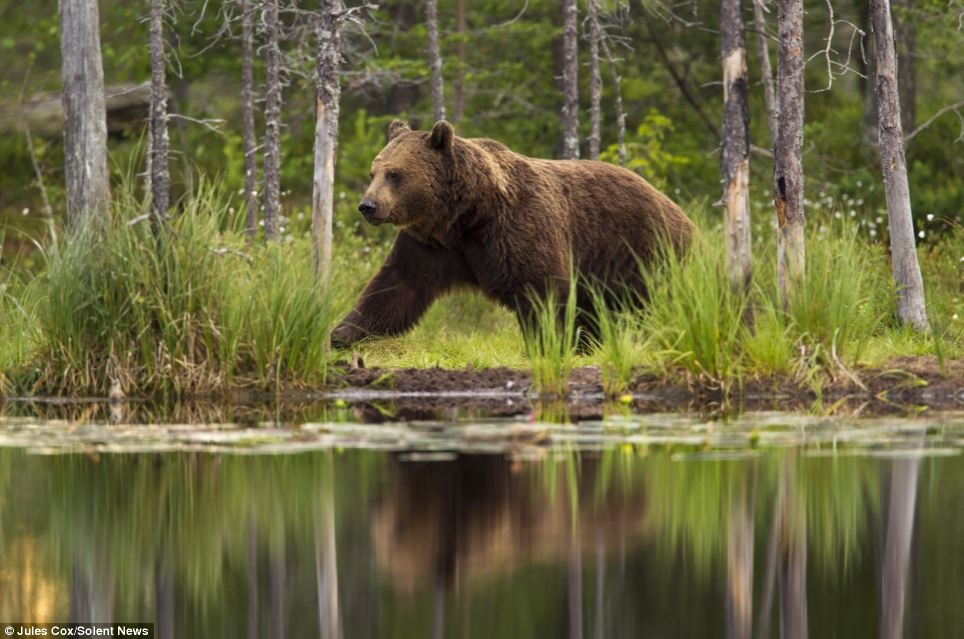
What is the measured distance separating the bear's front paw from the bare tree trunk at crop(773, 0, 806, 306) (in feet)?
Result: 11.9

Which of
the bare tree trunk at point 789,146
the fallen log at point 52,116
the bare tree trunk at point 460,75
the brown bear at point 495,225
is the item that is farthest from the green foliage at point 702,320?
the fallen log at point 52,116

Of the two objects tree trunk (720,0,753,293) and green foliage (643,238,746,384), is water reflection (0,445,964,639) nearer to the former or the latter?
green foliage (643,238,746,384)

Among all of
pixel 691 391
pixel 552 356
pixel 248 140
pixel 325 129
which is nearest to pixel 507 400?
pixel 552 356

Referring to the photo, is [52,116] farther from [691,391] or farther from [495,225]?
[691,391]

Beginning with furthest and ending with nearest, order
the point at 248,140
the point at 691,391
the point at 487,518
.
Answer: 1. the point at 248,140
2. the point at 691,391
3. the point at 487,518

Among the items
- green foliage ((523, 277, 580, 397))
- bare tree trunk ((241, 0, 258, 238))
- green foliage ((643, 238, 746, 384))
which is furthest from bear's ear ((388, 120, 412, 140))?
bare tree trunk ((241, 0, 258, 238))

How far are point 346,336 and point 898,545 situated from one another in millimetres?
6604

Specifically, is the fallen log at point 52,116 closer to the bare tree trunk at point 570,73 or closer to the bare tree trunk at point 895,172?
the bare tree trunk at point 570,73

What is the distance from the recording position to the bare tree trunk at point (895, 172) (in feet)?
41.9

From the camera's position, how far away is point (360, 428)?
948cm

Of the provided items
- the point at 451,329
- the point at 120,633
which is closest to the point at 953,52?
→ the point at 451,329

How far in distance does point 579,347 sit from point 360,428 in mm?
4050

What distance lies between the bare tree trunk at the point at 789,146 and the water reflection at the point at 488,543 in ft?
10.8

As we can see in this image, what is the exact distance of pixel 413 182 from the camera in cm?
1213
